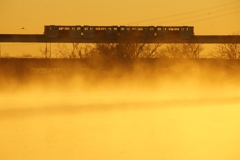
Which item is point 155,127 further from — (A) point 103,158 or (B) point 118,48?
(B) point 118,48

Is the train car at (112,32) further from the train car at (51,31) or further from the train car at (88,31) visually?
the train car at (51,31)

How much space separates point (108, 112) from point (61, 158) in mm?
6807

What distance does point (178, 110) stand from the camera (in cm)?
1422

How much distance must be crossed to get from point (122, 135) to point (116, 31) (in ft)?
108

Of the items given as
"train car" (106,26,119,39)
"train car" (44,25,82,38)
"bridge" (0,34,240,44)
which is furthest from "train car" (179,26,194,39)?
"train car" (44,25,82,38)

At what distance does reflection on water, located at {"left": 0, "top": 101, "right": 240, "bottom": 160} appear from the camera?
7.21 meters

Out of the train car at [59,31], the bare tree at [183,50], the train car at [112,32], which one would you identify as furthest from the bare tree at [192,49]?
the train car at [59,31]

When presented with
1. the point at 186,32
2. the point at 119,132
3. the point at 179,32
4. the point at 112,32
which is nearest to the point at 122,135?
the point at 119,132

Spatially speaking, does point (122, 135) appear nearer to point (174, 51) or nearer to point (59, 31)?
point (174, 51)

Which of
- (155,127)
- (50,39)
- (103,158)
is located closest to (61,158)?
(103,158)

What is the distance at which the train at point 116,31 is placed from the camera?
40.3 m

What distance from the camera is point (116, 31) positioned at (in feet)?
137

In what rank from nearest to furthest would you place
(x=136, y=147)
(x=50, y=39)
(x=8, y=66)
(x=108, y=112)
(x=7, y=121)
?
(x=136, y=147), (x=7, y=121), (x=108, y=112), (x=8, y=66), (x=50, y=39)

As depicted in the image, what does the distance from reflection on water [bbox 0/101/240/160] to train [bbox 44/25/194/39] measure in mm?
26340
